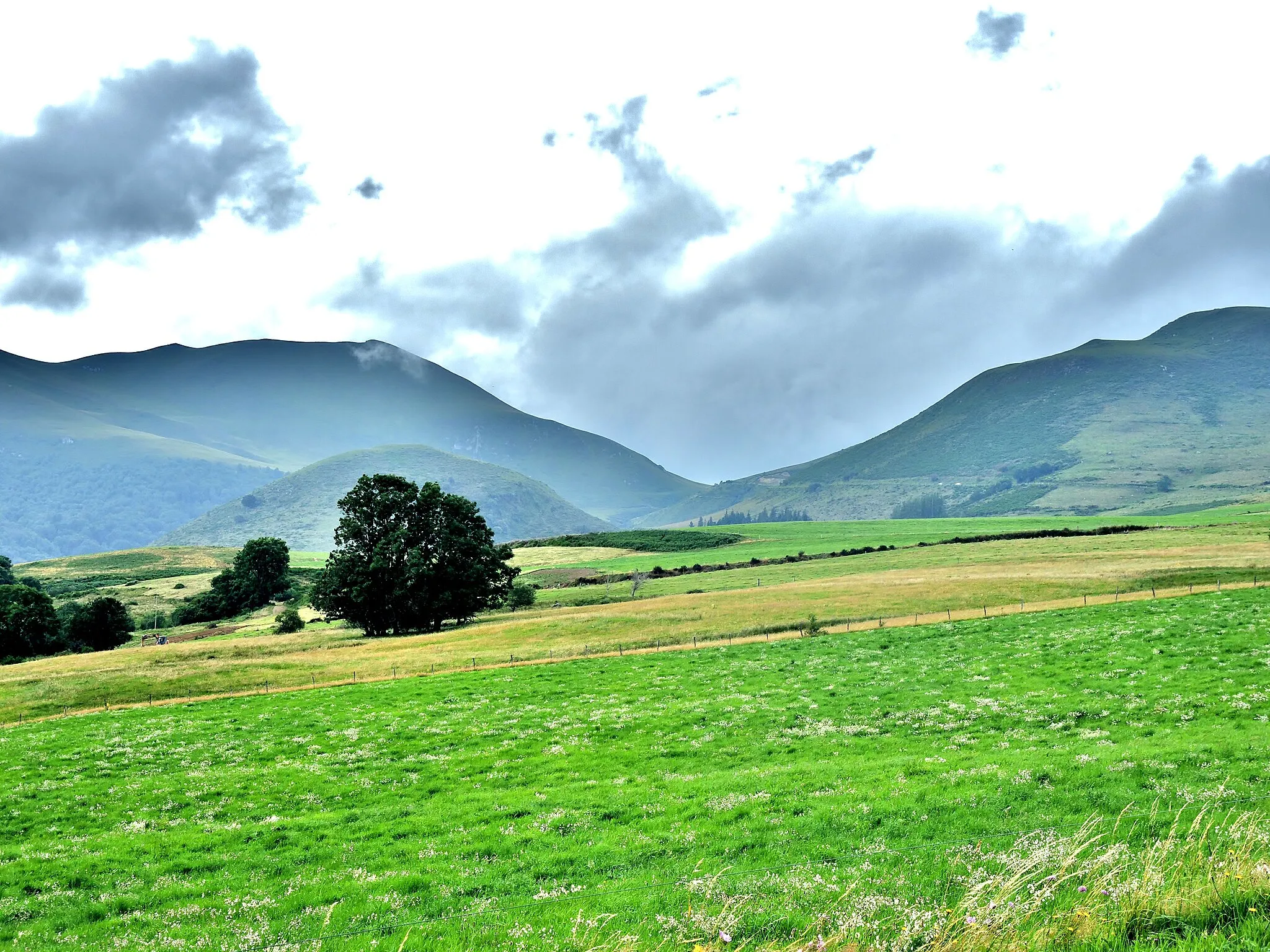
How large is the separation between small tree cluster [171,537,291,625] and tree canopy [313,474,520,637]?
6948 cm

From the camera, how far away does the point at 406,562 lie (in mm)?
94688

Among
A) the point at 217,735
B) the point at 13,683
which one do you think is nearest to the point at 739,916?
the point at 217,735

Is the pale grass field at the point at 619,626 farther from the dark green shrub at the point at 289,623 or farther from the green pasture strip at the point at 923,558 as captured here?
the dark green shrub at the point at 289,623

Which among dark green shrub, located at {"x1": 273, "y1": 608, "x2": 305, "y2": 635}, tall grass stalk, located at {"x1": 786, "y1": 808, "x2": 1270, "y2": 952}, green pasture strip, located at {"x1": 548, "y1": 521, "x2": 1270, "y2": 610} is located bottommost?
green pasture strip, located at {"x1": 548, "y1": 521, "x2": 1270, "y2": 610}

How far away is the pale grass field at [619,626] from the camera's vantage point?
56.5 meters

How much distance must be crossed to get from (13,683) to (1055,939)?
251 ft

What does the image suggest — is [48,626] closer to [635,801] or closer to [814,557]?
[635,801]

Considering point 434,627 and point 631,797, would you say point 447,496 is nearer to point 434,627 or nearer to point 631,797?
point 434,627

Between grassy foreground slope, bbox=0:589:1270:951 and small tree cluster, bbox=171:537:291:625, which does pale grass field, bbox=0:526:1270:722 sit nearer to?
grassy foreground slope, bbox=0:589:1270:951

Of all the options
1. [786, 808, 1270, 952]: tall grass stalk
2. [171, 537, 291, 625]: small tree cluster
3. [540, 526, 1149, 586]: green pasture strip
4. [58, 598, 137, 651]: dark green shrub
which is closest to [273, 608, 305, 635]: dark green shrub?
[58, 598, 137, 651]: dark green shrub

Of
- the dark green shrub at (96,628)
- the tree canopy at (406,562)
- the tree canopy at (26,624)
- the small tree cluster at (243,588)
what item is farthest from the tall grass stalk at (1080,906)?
the small tree cluster at (243,588)

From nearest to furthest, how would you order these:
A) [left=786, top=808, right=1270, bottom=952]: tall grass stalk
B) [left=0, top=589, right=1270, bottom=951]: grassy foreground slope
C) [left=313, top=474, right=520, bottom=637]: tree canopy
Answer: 1. [left=786, top=808, right=1270, bottom=952]: tall grass stalk
2. [left=0, top=589, right=1270, bottom=951]: grassy foreground slope
3. [left=313, top=474, right=520, bottom=637]: tree canopy

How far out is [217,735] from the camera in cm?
3378

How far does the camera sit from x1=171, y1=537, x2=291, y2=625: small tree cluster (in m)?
156
